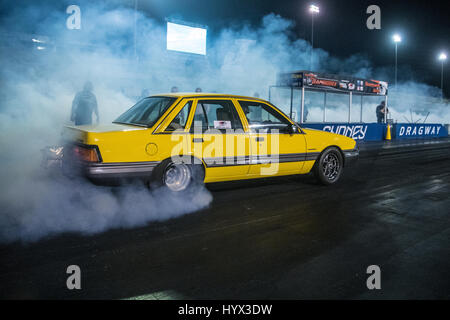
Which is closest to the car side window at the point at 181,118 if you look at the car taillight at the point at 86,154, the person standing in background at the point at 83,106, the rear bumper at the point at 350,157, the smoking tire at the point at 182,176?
the smoking tire at the point at 182,176

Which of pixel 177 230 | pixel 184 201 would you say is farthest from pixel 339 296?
pixel 184 201

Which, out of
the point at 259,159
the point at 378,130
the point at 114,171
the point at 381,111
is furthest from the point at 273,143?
the point at 381,111

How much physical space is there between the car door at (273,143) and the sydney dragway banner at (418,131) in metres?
15.7

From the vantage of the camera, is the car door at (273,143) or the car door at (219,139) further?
the car door at (273,143)

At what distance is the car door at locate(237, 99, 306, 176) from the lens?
5.83 m

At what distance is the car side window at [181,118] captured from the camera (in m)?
5.19

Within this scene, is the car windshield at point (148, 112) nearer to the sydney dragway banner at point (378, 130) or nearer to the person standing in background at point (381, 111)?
the sydney dragway banner at point (378, 130)

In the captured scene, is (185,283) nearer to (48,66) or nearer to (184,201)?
(184,201)

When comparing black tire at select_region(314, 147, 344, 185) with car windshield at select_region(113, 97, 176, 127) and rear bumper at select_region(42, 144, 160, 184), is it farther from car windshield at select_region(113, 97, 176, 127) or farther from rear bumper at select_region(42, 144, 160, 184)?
rear bumper at select_region(42, 144, 160, 184)

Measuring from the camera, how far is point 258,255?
138 inches

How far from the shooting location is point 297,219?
4688mm

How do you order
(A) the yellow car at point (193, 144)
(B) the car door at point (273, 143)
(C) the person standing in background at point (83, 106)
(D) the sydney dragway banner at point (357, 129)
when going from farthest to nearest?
(D) the sydney dragway banner at point (357, 129), (C) the person standing in background at point (83, 106), (B) the car door at point (273, 143), (A) the yellow car at point (193, 144)

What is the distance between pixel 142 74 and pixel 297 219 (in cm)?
2529

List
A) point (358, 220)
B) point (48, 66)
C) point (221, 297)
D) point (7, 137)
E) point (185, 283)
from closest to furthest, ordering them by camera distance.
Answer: point (221, 297), point (185, 283), point (358, 220), point (7, 137), point (48, 66)
